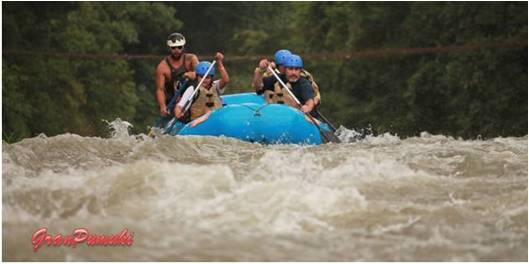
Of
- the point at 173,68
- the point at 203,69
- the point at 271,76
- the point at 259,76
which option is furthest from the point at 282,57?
the point at 173,68

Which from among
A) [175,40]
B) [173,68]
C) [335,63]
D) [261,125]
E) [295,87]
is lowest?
[261,125]

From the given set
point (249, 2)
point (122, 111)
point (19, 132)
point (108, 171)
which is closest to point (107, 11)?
point (122, 111)

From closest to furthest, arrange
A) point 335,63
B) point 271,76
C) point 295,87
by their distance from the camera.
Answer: point 295,87
point 271,76
point 335,63

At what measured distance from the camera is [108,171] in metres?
5.88

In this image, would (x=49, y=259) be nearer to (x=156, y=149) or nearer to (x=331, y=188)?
(x=331, y=188)

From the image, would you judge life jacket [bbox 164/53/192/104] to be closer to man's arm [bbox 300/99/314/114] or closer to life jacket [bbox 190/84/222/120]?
life jacket [bbox 190/84/222/120]

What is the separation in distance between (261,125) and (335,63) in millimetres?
17083

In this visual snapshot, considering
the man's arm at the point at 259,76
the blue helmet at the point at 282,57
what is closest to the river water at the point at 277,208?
the blue helmet at the point at 282,57

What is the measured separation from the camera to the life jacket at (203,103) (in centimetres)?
967

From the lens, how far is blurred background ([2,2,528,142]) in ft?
55.9

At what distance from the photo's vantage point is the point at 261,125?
884 centimetres

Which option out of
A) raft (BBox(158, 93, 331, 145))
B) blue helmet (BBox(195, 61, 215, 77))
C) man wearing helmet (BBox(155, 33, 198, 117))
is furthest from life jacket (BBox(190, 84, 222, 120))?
man wearing helmet (BBox(155, 33, 198, 117))

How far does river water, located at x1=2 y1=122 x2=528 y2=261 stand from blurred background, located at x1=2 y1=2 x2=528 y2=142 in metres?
5.13

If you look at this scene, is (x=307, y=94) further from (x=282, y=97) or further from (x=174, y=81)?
(x=174, y=81)
